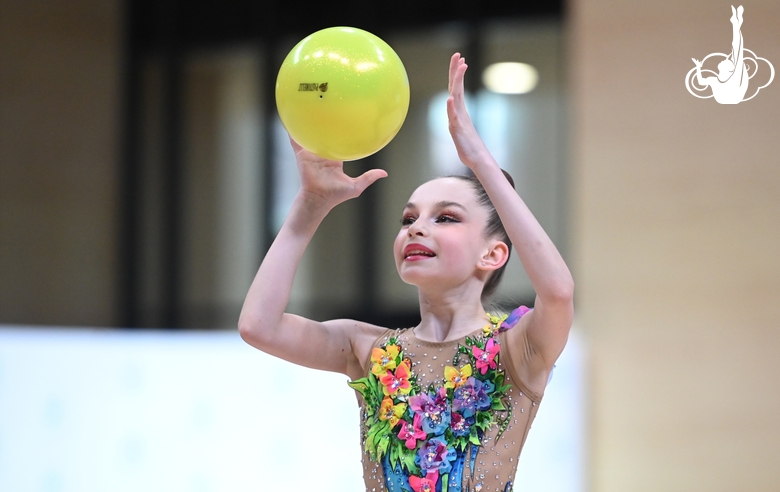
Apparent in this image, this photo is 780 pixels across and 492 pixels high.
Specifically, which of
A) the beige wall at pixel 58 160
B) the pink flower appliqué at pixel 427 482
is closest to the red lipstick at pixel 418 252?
the pink flower appliqué at pixel 427 482

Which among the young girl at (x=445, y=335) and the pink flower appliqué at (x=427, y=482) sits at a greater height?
the young girl at (x=445, y=335)

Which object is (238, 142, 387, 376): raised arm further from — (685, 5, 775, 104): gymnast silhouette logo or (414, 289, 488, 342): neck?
(685, 5, 775, 104): gymnast silhouette logo

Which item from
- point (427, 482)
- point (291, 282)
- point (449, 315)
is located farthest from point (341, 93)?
point (427, 482)

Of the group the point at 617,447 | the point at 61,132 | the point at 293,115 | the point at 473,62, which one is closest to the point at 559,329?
the point at 293,115

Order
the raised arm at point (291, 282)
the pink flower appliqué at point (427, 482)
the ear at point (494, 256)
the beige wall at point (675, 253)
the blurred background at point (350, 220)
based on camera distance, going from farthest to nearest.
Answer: the beige wall at point (675, 253)
the blurred background at point (350, 220)
the ear at point (494, 256)
the raised arm at point (291, 282)
the pink flower appliqué at point (427, 482)

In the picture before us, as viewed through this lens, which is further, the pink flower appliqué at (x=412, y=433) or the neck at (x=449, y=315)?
the neck at (x=449, y=315)

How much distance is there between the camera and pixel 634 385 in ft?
13.4

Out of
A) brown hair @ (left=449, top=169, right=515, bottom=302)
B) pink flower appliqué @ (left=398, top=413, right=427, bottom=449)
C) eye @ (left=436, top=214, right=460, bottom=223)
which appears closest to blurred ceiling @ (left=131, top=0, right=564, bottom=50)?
brown hair @ (left=449, top=169, right=515, bottom=302)

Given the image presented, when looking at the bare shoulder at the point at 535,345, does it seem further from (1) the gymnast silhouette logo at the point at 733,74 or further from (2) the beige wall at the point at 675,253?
(1) the gymnast silhouette logo at the point at 733,74

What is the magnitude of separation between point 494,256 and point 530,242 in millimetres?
372

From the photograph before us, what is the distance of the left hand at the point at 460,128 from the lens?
5.32 ft

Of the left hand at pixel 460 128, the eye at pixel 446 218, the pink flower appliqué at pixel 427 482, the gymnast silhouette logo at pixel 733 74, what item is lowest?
the pink flower appliqué at pixel 427 482

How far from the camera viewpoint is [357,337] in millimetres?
1964

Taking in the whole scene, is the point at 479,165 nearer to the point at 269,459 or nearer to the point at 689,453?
the point at 269,459
